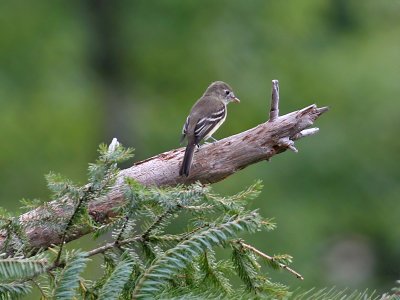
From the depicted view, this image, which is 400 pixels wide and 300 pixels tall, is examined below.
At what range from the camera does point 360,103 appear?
648 inches

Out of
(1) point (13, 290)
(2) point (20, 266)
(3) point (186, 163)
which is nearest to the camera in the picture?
(2) point (20, 266)

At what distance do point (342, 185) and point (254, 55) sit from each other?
9.09 feet

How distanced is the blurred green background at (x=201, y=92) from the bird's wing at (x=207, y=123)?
769 cm

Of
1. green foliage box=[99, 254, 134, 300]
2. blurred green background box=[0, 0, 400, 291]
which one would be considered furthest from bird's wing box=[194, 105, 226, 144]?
blurred green background box=[0, 0, 400, 291]

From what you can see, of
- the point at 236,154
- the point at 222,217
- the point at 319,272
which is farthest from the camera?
the point at 319,272

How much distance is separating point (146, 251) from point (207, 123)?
352 cm

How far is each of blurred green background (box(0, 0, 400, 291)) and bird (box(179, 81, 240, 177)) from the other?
272 inches

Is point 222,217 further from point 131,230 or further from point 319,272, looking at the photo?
point 319,272

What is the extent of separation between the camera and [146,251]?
346cm

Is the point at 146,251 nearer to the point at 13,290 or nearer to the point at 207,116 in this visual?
the point at 13,290

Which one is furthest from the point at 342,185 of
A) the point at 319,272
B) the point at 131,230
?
the point at 131,230

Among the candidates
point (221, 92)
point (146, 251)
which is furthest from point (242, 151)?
point (221, 92)

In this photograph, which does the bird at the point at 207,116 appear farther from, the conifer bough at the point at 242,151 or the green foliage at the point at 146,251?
the green foliage at the point at 146,251

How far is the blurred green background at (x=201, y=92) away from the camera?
1555 cm
